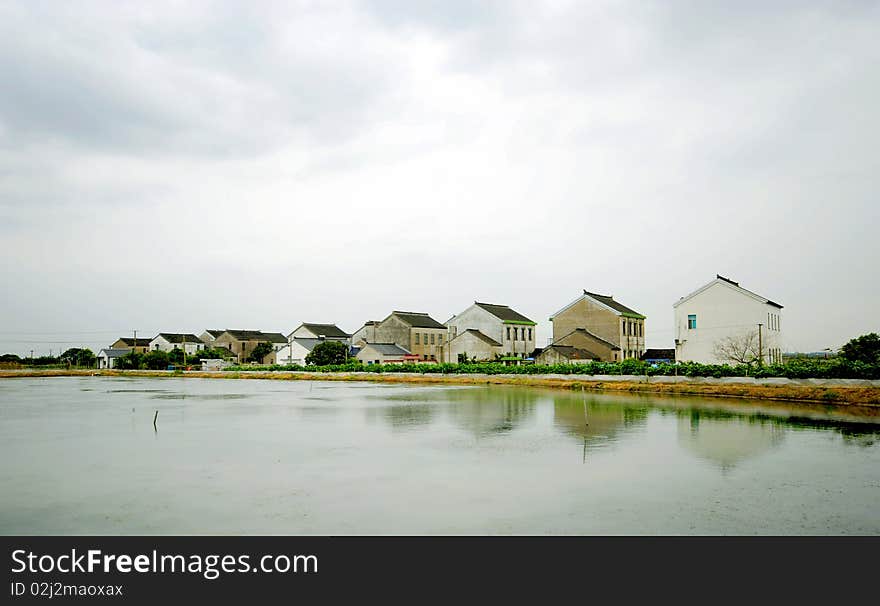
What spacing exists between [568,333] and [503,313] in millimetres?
10900

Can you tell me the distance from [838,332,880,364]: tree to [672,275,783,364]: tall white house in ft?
16.5

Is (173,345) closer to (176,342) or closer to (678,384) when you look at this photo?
(176,342)

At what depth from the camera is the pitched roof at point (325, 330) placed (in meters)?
83.7

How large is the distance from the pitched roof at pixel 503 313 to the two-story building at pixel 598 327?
758cm

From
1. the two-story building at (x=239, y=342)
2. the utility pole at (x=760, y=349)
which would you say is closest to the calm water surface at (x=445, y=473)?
the utility pole at (x=760, y=349)

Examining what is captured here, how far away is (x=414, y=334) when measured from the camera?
68188mm

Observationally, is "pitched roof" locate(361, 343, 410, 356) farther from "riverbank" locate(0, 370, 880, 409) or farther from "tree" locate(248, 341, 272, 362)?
"tree" locate(248, 341, 272, 362)

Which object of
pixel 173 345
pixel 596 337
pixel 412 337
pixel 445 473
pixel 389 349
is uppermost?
pixel 412 337

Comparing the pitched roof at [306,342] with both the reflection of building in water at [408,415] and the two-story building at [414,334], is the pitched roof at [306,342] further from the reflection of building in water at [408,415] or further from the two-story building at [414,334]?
the reflection of building in water at [408,415]

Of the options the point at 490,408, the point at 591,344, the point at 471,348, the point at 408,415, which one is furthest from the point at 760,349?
the point at 471,348

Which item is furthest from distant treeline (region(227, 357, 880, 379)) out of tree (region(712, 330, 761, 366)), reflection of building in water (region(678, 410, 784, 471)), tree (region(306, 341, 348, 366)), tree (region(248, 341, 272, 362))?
tree (region(248, 341, 272, 362))

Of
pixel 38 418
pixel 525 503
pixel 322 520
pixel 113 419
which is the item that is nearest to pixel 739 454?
pixel 525 503

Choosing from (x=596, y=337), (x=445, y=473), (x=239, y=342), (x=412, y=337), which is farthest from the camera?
(x=239, y=342)
